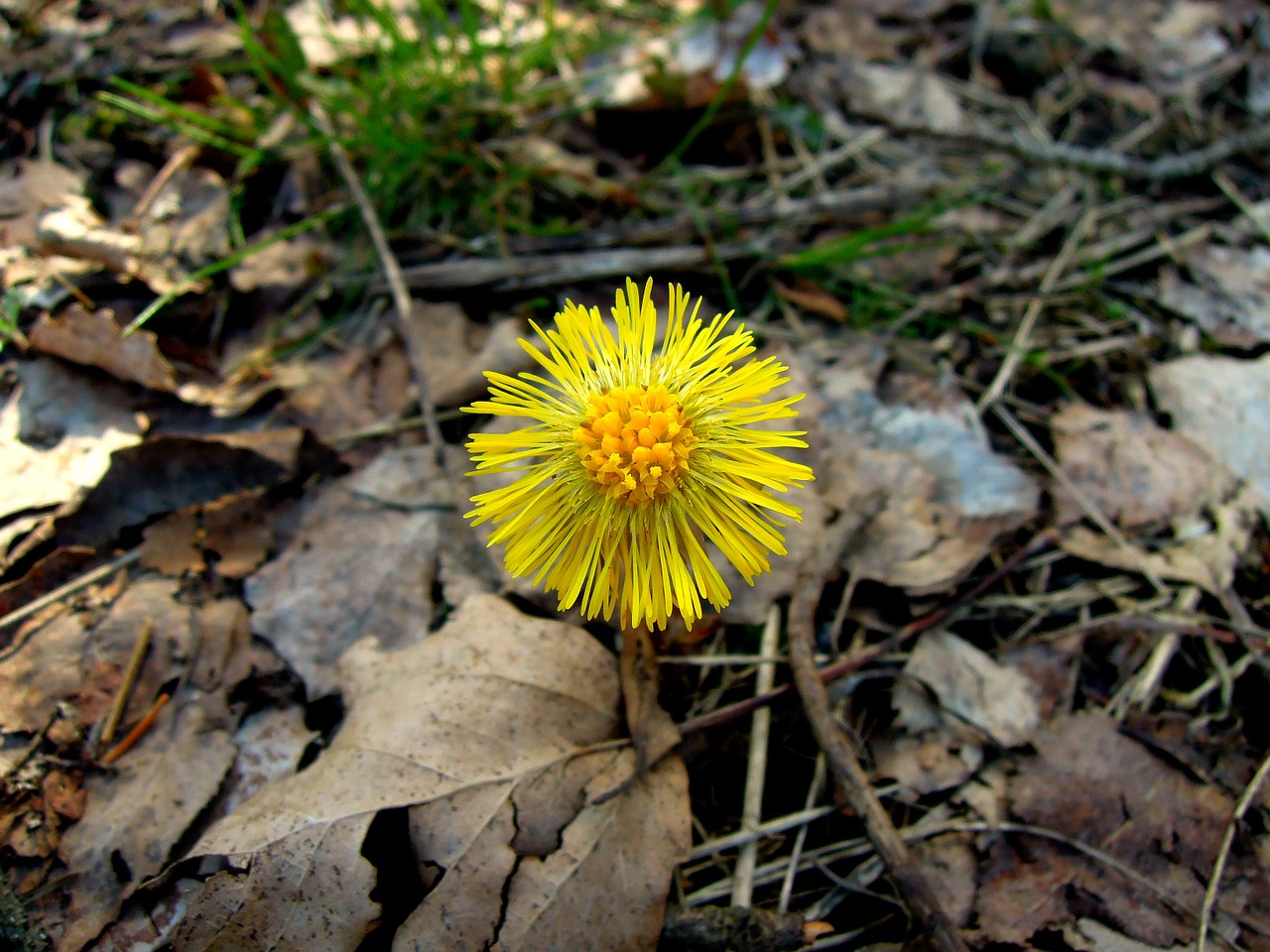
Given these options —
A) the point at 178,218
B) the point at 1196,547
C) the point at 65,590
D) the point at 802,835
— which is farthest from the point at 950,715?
the point at 178,218

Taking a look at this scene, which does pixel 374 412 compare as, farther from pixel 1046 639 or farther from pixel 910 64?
pixel 910 64

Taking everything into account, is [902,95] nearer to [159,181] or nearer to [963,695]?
[963,695]

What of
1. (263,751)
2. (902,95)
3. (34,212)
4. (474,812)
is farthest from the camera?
(902,95)

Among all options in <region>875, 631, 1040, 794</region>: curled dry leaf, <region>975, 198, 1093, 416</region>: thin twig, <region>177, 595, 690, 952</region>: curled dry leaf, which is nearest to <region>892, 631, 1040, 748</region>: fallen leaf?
<region>875, 631, 1040, 794</region>: curled dry leaf

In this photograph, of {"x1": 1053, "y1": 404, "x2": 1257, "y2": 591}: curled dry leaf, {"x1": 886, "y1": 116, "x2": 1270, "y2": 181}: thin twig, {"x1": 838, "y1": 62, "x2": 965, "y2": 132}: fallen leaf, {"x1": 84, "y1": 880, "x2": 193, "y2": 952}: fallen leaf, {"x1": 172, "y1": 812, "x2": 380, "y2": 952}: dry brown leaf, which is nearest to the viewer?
{"x1": 172, "y1": 812, "x2": 380, "y2": 952}: dry brown leaf

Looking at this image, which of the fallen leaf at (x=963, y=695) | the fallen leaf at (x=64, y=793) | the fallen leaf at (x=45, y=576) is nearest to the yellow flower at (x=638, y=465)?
the fallen leaf at (x=963, y=695)

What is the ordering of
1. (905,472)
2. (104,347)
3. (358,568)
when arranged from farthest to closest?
(104,347), (905,472), (358,568)

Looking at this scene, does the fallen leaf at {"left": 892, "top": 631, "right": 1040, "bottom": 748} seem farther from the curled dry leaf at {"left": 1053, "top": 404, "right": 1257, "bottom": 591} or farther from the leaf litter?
the curled dry leaf at {"left": 1053, "top": 404, "right": 1257, "bottom": 591}

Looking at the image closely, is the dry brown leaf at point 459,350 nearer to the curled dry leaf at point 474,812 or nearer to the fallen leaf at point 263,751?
the curled dry leaf at point 474,812
